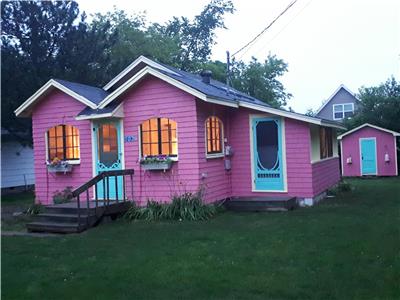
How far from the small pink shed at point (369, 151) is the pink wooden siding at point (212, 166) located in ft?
38.5

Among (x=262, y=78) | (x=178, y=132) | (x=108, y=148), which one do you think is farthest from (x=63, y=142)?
(x=262, y=78)

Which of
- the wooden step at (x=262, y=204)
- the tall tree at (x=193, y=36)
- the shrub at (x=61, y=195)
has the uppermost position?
the tall tree at (x=193, y=36)

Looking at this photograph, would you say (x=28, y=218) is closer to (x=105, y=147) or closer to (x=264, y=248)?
(x=105, y=147)

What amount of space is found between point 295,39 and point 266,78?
23.7m

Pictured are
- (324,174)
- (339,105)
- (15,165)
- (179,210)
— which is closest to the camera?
(179,210)

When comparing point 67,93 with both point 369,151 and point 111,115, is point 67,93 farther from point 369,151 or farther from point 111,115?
point 369,151

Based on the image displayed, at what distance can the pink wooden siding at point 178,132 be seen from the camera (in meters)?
10.7

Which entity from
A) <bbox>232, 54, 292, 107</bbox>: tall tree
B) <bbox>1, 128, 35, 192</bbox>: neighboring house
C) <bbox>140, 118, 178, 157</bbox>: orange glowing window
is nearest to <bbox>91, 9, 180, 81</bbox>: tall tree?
<bbox>232, 54, 292, 107</bbox>: tall tree

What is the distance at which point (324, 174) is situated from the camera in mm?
13695

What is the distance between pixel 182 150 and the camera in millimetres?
10852

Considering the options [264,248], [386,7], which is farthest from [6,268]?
[386,7]

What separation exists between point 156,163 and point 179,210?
4.70 feet

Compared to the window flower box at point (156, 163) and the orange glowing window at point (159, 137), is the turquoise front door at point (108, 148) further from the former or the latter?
the window flower box at point (156, 163)

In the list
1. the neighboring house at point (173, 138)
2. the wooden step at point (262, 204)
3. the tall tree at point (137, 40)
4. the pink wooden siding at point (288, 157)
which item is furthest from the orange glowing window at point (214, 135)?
the tall tree at point (137, 40)
